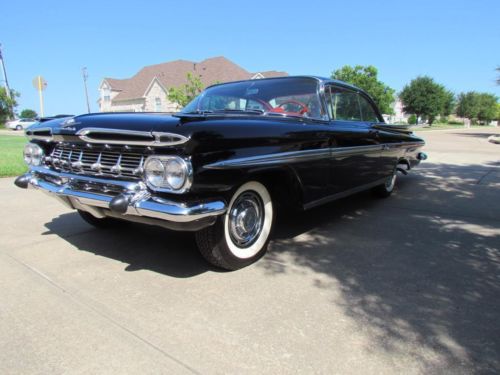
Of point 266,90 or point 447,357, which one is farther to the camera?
point 266,90

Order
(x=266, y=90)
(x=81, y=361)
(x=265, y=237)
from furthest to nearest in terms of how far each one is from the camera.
→ (x=266, y=90)
(x=265, y=237)
(x=81, y=361)

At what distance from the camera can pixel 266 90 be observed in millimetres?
3947

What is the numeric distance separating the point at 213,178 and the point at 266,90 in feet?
5.79

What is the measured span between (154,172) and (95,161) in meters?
0.63

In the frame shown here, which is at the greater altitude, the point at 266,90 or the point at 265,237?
the point at 266,90

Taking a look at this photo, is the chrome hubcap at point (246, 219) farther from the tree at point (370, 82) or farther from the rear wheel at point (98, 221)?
the tree at point (370, 82)

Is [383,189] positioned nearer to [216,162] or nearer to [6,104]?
[216,162]

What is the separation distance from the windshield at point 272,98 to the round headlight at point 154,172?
1.42 metres

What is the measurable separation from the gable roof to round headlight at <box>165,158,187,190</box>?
1309 inches

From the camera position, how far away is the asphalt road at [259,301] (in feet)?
6.47

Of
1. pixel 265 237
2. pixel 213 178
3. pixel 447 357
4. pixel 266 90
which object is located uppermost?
pixel 266 90

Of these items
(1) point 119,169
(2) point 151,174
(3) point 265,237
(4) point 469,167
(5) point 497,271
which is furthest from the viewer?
(4) point 469,167

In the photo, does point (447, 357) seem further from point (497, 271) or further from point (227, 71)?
point (227, 71)

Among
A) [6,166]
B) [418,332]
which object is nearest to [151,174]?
[418,332]
